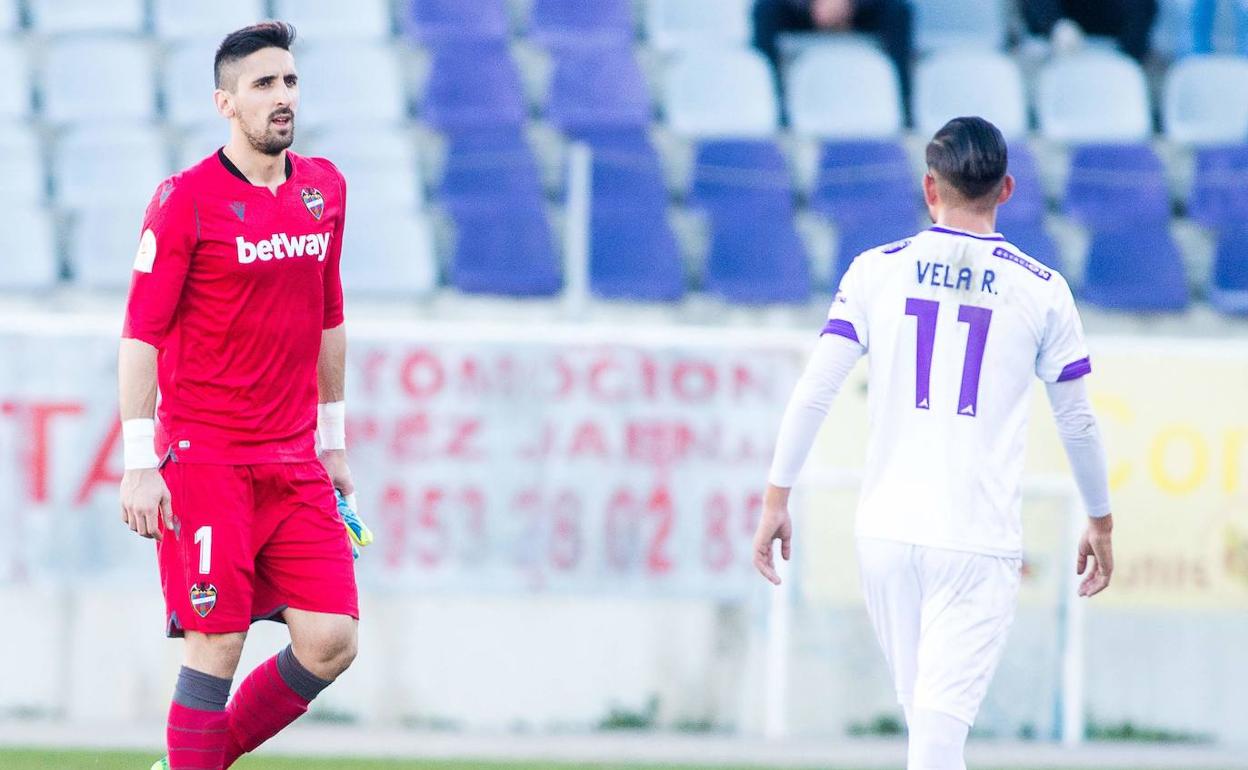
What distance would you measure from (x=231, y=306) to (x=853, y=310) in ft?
4.79

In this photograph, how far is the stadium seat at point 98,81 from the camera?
9.90 metres

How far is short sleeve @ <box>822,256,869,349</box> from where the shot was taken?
4.17 metres

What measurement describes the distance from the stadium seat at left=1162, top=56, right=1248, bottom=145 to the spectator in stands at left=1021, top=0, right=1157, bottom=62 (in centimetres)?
34

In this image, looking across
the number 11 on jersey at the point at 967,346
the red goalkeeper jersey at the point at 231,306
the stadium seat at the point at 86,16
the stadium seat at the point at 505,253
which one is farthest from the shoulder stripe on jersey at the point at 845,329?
the stadium seat at the point at 86,16

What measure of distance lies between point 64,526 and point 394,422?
137 cm

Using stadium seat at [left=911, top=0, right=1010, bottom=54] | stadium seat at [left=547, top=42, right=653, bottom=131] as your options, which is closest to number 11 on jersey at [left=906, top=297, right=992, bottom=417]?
stadium seat at [left=547, top=42, right=653, bottom=131]

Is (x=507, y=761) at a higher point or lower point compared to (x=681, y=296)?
lower

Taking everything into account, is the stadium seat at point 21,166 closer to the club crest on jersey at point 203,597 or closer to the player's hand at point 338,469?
the player's hand at point 338,469

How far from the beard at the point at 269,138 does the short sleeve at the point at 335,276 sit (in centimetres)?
24

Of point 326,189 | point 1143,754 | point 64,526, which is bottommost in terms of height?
point 1143,754

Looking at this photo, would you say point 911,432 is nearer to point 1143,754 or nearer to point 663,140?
point 1143,754

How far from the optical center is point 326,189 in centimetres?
466

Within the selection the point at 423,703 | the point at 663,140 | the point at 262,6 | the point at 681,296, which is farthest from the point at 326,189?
the point at 262,6

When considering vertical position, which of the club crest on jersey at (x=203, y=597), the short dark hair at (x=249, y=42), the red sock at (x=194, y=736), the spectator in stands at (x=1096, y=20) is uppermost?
the spectator in stands at (x=1096, y=20)
